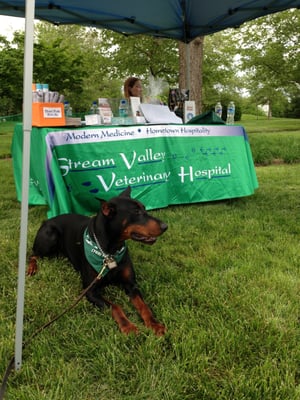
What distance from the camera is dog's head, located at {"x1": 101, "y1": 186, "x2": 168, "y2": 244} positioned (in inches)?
80.2

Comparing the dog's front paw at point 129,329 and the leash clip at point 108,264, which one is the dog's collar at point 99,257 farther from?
the dog's front paw at point 129,329

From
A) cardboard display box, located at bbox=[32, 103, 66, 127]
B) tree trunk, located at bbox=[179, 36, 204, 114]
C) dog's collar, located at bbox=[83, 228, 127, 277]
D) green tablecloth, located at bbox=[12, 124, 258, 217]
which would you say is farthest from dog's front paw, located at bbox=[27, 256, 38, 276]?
tree trunk, located at bbox=[179, 36, 204, 114]

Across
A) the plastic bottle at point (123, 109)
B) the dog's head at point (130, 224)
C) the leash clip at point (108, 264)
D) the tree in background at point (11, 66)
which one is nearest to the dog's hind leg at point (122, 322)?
the leash clip at point (108, 264)

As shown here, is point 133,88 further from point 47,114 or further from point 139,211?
point 139,211

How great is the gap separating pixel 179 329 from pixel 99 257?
0.62 metres

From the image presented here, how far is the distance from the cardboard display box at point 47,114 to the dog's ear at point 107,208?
6.10 feet

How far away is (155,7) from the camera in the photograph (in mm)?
4863

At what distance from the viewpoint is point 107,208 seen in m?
2.02

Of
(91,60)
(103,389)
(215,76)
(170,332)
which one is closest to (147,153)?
(170,332)

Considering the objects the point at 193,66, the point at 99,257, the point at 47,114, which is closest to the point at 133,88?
the point at 47,114

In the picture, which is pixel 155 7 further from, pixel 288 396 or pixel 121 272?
pixel 288 396

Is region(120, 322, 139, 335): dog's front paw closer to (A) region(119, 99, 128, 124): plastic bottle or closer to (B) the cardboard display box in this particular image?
(B) the cardboard display box

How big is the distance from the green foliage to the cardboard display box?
1.17 metres

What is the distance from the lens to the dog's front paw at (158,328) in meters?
1.80
